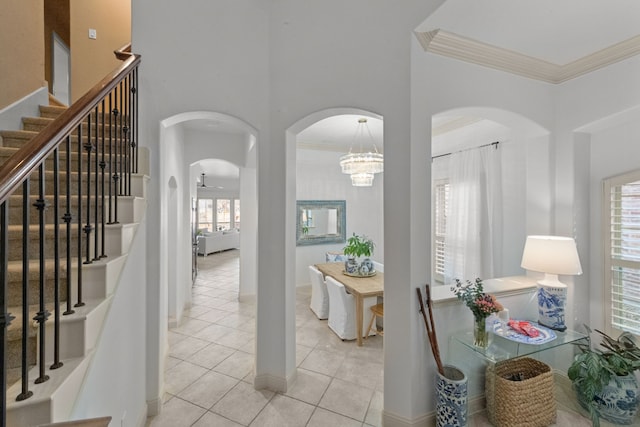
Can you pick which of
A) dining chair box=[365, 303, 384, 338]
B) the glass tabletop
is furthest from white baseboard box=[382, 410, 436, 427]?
dining chair box=[365, 303, 384, 338]

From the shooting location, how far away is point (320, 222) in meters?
5.86

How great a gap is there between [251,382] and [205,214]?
32.1ft

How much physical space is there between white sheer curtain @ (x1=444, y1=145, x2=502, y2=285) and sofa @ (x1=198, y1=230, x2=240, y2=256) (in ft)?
27.3

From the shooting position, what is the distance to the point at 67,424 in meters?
0.76

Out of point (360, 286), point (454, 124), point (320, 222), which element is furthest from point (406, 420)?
point (320, 222)

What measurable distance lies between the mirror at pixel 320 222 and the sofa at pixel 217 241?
554 cm

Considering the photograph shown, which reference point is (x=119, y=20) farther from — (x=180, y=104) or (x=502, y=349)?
(x=502, y=349)

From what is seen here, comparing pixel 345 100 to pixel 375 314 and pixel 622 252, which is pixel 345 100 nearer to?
Result: pixel 375 314

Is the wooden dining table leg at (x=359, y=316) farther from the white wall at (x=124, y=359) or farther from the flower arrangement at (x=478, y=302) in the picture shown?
the white wall at (x=124, y=359)

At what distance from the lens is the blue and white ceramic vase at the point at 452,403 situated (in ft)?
6.29

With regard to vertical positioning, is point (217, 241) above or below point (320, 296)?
above

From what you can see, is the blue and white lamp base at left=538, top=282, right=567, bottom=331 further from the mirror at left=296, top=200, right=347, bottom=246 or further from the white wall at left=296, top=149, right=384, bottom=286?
the mirror at left=296, top=200, right=347, bottom=246

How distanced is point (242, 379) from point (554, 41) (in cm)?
407

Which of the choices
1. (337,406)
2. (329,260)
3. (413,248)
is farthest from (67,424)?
(329,260)
